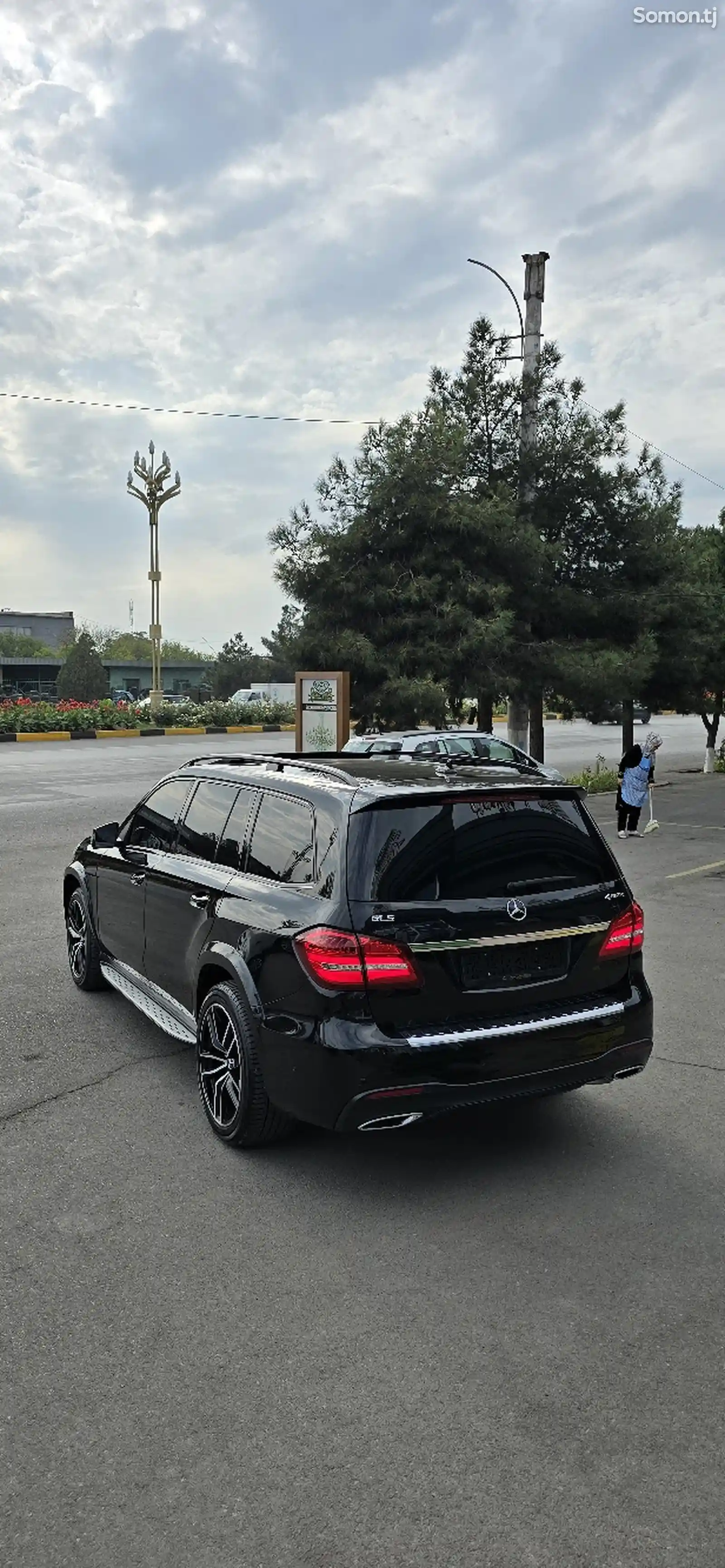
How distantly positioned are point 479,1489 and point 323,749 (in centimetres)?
1527

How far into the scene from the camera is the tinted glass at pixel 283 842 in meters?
4.58

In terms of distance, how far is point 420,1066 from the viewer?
163 inches

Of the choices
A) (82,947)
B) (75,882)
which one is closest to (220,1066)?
(82,947)

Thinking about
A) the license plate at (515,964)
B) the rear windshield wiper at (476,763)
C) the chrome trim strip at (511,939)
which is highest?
the rear windshield wiper at (476,763)

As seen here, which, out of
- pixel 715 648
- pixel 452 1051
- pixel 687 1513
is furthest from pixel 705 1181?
pixel 715 648

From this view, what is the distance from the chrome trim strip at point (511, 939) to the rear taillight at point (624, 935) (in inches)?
2.1

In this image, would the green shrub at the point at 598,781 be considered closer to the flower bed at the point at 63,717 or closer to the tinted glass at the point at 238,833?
the tinted glass at the point at 238,833

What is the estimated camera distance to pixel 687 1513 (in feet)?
8.71

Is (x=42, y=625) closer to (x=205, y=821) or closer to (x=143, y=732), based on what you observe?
(x=143, y=732)

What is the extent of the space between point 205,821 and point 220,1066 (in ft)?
4.17

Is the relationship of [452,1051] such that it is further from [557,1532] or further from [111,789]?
[111,789]

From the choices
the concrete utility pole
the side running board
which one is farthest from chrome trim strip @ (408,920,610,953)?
the concrete utility pole

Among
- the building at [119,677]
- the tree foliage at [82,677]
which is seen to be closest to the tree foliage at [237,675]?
the building at [119,677]

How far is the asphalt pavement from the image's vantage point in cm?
263
